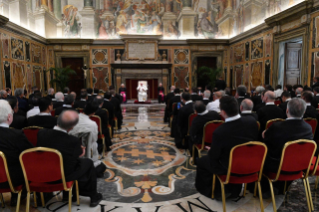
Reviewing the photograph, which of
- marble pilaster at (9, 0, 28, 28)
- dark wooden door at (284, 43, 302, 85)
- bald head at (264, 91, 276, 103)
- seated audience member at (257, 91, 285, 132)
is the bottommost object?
seated audience member at (257, 91, 285, 132)

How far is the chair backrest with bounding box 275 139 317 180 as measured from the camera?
2377 mm

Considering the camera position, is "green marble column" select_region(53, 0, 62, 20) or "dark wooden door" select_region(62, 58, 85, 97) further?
"dark wooden door" select_region(62, 58, 85, 97)

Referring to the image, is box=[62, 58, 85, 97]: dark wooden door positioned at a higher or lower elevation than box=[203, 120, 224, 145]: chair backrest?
higher

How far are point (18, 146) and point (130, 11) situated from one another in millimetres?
14690

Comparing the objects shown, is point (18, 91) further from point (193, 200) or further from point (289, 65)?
point (289, 65)

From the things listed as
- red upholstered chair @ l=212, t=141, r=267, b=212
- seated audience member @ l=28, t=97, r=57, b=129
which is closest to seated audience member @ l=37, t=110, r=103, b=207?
seated audience member @ l=28, t=97, r=57, b=129

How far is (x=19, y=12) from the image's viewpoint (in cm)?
1076

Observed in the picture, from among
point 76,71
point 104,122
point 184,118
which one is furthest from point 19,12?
point 184,118

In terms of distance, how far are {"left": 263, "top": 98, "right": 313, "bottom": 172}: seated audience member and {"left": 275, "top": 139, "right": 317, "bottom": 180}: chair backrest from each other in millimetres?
156

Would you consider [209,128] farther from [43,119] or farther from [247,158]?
[43,119]

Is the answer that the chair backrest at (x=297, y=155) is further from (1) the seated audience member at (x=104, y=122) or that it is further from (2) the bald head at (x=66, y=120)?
(1) the seated audience member at (x=104, y=122)

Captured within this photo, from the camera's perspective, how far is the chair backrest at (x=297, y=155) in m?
2.38

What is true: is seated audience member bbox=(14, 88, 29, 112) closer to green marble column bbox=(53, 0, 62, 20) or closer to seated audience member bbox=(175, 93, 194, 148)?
seated audience member bbox=(175, 93, 194, 148)

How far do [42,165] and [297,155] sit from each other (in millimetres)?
2627
